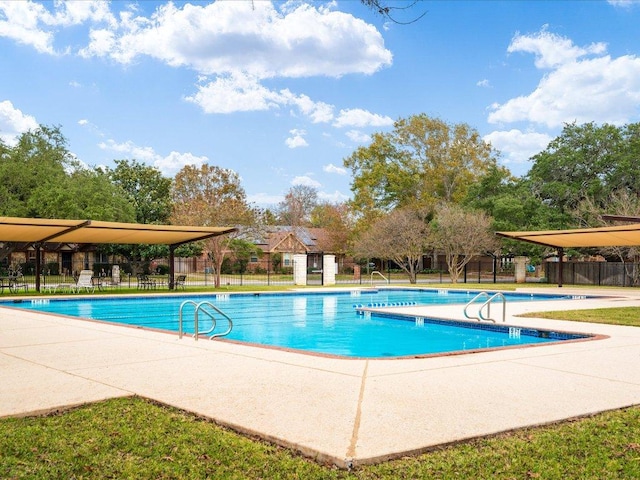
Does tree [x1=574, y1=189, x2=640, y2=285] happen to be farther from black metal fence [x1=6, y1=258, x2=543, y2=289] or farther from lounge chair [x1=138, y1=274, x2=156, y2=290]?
lounge chair [x1=138, y1=274, x2=156, y2=290]

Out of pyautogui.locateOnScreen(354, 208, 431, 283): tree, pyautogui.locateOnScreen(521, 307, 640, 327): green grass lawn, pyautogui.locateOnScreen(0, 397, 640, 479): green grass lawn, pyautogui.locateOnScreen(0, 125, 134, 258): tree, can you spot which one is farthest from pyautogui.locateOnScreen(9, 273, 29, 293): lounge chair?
pyautogui.locateOnScreen(0, 397, 640, 479): green grass lawn

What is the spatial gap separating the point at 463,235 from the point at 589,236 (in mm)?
8430

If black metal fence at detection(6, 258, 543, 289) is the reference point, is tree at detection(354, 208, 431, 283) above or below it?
above

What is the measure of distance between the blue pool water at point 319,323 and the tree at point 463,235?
7878 millimetres

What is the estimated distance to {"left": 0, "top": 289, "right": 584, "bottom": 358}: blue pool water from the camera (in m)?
11.0

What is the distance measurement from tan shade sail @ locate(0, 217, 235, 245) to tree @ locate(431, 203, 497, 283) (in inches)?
562

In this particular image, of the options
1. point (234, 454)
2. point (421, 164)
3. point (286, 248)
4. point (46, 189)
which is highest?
point (421, 164)

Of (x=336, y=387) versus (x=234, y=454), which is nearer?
(x=234, y=454)

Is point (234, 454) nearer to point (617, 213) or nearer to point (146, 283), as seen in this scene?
point (146, 283)

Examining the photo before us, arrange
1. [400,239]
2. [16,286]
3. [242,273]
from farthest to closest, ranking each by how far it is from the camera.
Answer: [242,273], [400,239], [16,286]

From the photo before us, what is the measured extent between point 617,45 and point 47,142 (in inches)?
1404

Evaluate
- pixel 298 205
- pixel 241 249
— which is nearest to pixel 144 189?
pixel 241 249

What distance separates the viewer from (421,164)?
47000mm

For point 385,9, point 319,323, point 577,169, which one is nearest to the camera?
point 385,9
